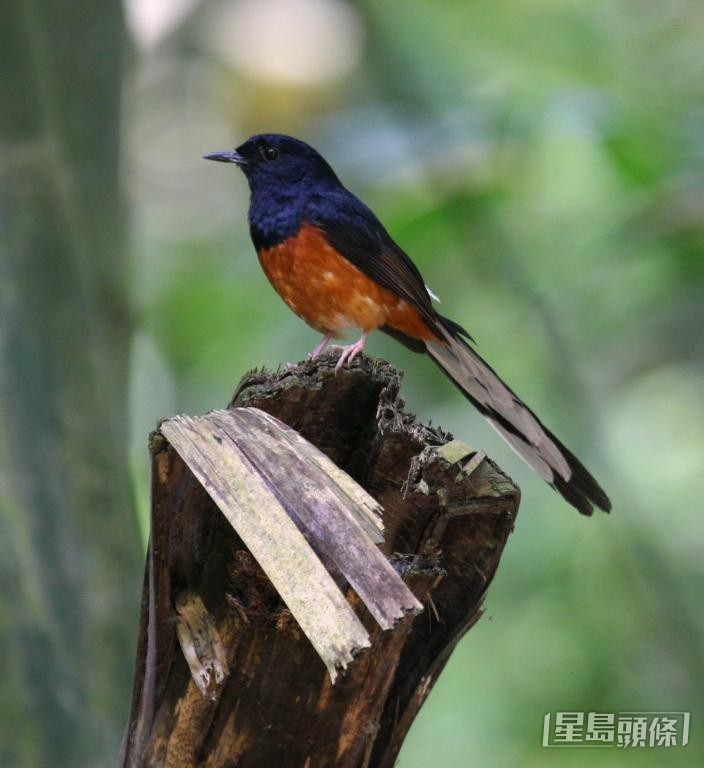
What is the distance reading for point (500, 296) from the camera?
6645 millimetres

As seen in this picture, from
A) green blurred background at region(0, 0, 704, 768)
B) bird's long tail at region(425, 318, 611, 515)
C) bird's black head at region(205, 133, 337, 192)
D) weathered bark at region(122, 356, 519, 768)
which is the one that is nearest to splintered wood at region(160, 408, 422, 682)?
weathered bark at region(122, 356, 519, 768)

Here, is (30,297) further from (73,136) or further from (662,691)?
(662,691)

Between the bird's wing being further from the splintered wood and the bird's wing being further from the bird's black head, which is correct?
the splintered wood

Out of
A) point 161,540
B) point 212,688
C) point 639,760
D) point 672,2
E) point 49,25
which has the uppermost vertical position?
point 672,2

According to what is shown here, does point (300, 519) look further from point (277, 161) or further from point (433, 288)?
point (433, 288)

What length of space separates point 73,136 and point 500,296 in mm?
2673

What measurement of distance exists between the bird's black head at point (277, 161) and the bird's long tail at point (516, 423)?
928 mm

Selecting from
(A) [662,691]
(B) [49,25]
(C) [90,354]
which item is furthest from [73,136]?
(A) [662,691]

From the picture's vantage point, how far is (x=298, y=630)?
2.78 metres

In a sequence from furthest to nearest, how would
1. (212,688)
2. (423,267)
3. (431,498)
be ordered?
(423,267) → (431,498) → (212,688)

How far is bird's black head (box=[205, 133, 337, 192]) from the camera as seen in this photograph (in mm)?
5180

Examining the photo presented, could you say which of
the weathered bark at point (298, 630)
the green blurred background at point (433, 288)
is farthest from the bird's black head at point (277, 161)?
the weathered bark at point (298, 630)

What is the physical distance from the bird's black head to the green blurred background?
0.54m

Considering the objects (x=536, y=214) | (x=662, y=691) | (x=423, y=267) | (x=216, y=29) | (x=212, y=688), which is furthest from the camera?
(x=216, y=29)
